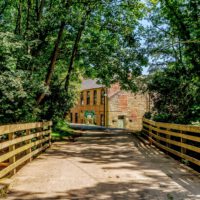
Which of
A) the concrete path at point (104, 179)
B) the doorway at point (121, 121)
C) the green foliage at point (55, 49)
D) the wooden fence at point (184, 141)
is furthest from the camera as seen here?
the doorway at point (121, 121)

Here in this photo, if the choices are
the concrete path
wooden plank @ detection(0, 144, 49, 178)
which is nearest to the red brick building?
wooden plank @ detection(0, 144, 49, 178)

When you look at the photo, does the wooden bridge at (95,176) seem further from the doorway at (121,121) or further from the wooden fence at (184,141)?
the doorway at (121,121)

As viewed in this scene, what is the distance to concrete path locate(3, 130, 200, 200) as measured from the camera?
19.8ft

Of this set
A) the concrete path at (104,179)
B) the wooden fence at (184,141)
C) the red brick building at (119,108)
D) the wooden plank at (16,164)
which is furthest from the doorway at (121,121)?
the concrete path at (104,179)

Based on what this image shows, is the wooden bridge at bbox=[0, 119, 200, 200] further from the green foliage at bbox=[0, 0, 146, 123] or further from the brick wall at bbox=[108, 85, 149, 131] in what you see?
the brick wall at bbox=[108, 85, 149, 131]

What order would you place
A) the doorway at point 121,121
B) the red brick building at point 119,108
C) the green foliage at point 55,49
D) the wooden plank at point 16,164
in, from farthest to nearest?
the doorway at point 121,121 < the red brick building at point 119,108 < the green foliage at point 55,49 < the wooden plank at point 16,164

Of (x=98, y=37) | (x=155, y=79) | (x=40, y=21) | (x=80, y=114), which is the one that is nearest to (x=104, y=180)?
(x=40, y=21)

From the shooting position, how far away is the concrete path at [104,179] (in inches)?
238

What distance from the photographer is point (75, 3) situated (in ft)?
49.0

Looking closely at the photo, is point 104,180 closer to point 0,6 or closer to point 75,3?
point 75,3

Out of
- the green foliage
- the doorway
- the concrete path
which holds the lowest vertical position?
the concrete path

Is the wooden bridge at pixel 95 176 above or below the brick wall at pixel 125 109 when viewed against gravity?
below

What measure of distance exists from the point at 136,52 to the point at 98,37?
2.92m

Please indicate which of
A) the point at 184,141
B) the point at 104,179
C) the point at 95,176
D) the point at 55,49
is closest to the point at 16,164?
the point at 95,176
